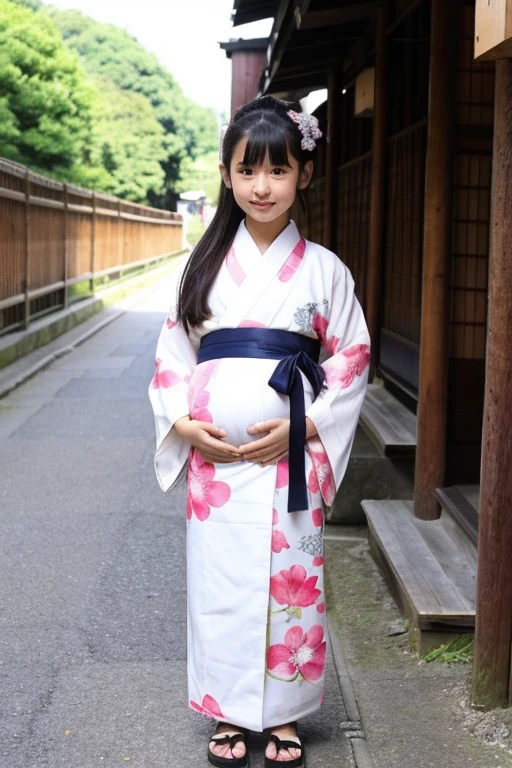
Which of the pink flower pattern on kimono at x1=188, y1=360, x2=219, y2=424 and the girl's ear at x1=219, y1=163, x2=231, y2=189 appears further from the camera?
the girl's ear at x1=219, y1=163, x2=231, y2=189

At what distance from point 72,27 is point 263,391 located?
289ft

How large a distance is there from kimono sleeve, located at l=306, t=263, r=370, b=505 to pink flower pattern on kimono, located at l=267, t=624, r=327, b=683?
1.36 feet

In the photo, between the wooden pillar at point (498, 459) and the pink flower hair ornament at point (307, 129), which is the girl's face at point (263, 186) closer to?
the pink flower hair ornament at point (307, 129)

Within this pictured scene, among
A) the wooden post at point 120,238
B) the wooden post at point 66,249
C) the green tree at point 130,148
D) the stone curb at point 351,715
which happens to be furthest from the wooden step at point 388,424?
the green tree at point 130,148

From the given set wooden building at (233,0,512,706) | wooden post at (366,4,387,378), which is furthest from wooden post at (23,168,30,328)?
wooden post at (366,4,387,378)

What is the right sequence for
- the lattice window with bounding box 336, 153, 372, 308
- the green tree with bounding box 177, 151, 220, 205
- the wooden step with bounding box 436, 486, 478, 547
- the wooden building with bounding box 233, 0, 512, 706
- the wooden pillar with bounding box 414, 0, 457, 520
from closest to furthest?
the wooden building with bounding box 233, 0, 512, 706 → the wooden step with bounding box 436, 486, 478, 547 → the wooden pillar with bounding box 414, 0, 457, 520 → the lattice window with bounding box 336, 153, 372, 308 → the green tree with bounding box 177, 151, 220, 205

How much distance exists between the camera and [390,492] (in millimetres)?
6008

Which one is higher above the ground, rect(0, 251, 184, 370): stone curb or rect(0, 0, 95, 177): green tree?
rect(0, 0, 95, 177): green tree

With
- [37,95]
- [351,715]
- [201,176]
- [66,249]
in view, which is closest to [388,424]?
[351,715]

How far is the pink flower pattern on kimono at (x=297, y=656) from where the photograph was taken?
327 cm

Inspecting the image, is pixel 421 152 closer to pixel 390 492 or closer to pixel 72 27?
pixel 390 492

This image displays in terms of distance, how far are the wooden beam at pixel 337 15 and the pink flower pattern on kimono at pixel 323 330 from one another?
3383 millimetres

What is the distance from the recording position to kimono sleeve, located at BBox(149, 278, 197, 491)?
11.2 feet

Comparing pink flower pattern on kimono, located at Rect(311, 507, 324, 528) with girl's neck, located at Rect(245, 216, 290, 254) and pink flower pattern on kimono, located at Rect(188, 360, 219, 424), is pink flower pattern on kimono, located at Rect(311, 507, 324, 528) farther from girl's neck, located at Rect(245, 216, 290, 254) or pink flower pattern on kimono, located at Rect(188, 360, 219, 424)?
girl's neck, located at Rect(245, 216, 290, 254)
